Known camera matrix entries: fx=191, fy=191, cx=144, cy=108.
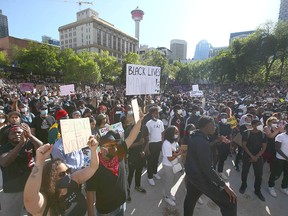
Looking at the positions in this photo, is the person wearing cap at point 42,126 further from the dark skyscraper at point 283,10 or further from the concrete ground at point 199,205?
the dark skyscraper at point 283,10

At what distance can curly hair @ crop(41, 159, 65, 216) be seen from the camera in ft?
5.45

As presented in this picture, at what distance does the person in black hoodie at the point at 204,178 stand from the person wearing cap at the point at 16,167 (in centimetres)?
235

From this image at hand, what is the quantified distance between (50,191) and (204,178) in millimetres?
2188

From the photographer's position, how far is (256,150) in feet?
14.4

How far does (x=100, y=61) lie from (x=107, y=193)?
51079mm

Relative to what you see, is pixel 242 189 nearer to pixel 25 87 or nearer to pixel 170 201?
pixel 170 201

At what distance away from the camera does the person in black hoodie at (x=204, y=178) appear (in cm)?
273

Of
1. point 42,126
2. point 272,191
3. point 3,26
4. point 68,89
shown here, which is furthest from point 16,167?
point 3,26

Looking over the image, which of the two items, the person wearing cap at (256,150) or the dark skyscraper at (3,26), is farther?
the dark skyscraper at (3,26)

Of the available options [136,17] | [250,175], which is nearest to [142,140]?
[250,175]

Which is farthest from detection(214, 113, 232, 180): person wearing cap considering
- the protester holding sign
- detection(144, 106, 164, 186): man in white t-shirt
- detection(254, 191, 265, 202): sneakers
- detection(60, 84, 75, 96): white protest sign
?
detection(60, 84, 75, 96): white protest sign

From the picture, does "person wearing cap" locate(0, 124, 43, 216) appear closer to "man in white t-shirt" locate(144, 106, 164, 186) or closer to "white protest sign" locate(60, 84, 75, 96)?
"man in white t-shirt" locate(144, 106, 164, 186)

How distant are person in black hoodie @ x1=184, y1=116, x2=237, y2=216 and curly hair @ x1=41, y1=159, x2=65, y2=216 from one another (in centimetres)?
195

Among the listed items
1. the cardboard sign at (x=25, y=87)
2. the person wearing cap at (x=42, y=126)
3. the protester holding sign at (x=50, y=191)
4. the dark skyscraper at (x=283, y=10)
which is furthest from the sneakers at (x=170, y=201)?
the dark skyscraper at (x=283, y=10)
